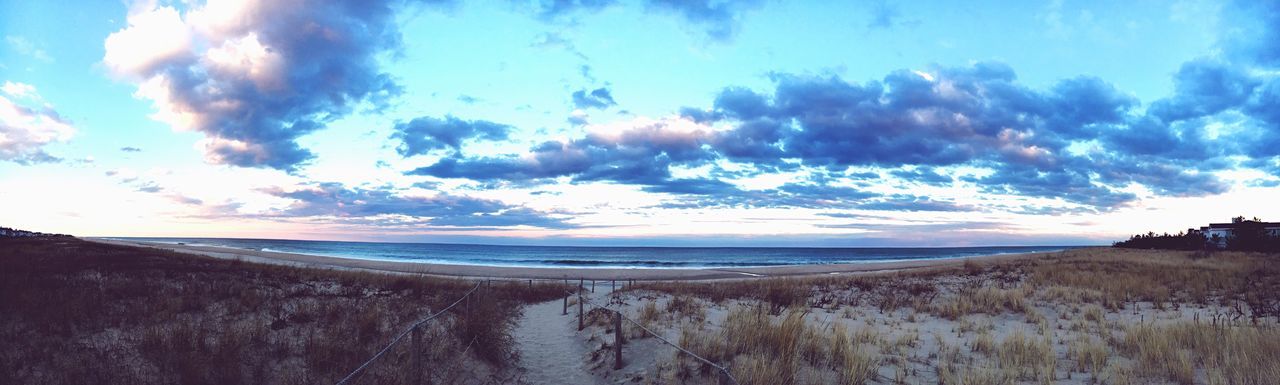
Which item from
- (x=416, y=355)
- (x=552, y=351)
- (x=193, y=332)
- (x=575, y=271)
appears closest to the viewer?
(x=416, y=355)

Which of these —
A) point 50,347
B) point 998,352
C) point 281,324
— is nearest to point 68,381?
point 50,347

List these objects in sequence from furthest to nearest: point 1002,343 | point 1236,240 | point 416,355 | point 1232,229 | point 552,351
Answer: point 1232,229, point 1236,240, point 552,351, point 1002,343, point 416,355

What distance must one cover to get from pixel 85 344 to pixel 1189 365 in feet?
53.3

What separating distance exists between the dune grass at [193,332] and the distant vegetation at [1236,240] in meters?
61.0

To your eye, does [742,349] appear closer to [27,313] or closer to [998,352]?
[998,352]

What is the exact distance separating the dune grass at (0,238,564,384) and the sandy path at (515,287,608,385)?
0.59 m

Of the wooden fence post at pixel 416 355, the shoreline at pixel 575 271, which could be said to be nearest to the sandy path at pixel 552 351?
the wooden fence post at pixel 416 355

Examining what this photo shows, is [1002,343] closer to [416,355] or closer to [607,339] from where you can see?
[607,339]

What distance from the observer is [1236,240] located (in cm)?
5200

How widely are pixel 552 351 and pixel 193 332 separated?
641 centimetres

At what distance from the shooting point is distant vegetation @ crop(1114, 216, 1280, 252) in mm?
47375

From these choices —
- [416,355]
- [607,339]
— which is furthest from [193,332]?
[607,339]

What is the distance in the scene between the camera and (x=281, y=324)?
11.8 meters

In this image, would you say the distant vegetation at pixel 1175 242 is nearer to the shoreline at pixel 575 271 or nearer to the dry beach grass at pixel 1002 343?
the shoreline at pixel 575 271
